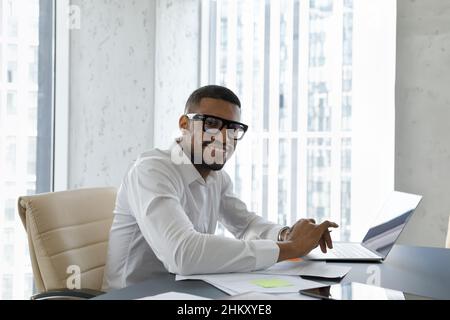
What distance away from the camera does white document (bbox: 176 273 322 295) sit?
1.08 meters

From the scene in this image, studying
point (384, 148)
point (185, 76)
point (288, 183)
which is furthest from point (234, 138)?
point (185, 76)

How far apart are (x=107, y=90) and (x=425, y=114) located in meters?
1.85

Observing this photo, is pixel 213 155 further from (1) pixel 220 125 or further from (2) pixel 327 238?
(2) pixel 327 238

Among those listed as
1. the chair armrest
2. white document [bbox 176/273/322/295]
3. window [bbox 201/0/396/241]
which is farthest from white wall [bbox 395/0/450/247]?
the chair armrest

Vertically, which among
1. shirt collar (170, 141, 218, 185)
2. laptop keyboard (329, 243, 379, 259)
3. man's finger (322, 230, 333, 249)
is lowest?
laptop keyboard (329, 243, 379, 259)

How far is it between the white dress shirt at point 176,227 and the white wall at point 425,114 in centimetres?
128

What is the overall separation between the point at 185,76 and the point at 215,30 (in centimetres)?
41

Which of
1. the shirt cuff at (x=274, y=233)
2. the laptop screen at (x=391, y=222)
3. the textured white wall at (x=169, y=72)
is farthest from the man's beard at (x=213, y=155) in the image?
the textured white wall at (x=169, y=72)

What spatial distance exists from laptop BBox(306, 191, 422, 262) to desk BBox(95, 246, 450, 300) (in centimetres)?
5

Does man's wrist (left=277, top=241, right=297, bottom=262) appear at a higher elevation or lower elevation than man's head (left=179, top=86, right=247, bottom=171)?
lower

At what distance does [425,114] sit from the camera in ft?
8.84

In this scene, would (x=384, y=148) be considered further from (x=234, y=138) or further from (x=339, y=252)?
(x=234, y=138)

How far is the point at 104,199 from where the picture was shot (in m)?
1.74

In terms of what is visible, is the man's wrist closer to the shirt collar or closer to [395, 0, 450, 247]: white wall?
the shirt collar
